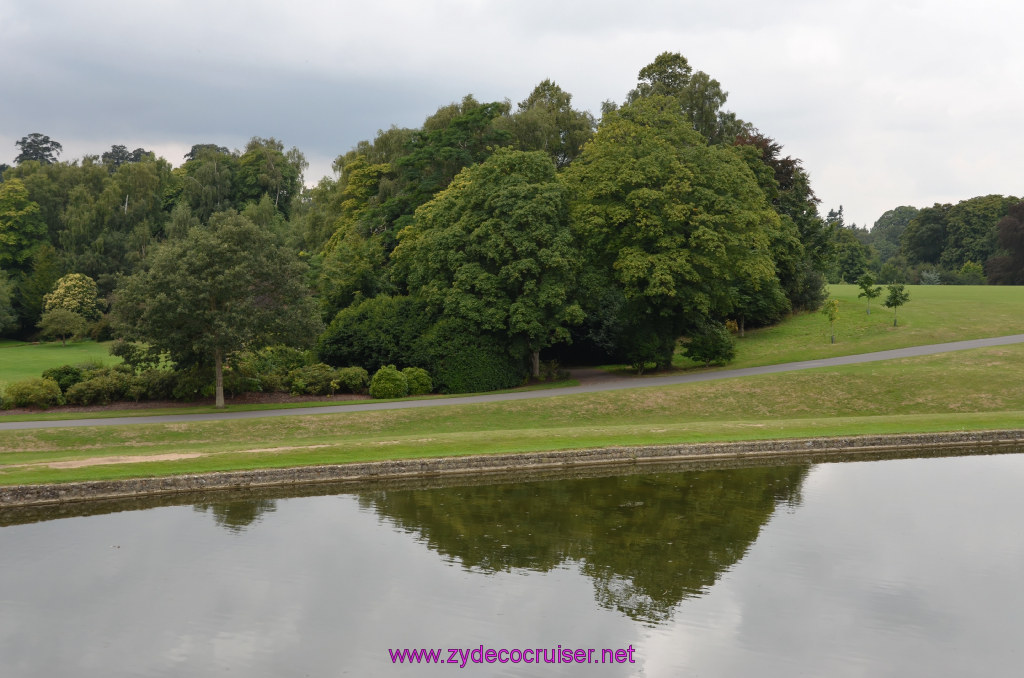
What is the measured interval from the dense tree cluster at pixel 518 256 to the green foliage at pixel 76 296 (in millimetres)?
28234

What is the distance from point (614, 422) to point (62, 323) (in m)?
58.7

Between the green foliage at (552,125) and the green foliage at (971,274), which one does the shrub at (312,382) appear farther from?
the green foliage at (971,274)

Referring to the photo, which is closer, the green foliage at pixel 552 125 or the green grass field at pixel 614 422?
the green grass field at pixel 614 422

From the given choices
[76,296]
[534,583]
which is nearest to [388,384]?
[534,583]

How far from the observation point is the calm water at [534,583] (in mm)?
10898

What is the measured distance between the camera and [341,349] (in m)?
40.8

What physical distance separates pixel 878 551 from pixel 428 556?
8.26 meters

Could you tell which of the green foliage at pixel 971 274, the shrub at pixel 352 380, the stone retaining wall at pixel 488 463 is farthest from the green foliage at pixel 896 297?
the green foliage at pixel 971 274

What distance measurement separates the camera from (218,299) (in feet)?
111

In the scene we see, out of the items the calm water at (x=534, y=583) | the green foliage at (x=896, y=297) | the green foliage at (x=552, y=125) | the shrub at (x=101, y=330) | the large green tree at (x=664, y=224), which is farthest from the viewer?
the shrub at (x=101, y=330)

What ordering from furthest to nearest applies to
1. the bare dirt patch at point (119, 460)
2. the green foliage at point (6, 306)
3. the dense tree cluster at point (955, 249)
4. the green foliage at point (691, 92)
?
the dense tree cluster at point (955, 249) → the green foliage at point (6, 306) → the green foliage at point (691, 92) → the bare dirt patch at point (119, 460)

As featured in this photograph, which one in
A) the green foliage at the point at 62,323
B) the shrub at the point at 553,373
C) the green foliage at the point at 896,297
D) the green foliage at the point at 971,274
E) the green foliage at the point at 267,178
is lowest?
the shrub at the point at 553,373

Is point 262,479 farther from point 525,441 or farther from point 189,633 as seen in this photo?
point 189,633

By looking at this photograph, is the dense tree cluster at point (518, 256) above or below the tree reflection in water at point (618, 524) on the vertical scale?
above
